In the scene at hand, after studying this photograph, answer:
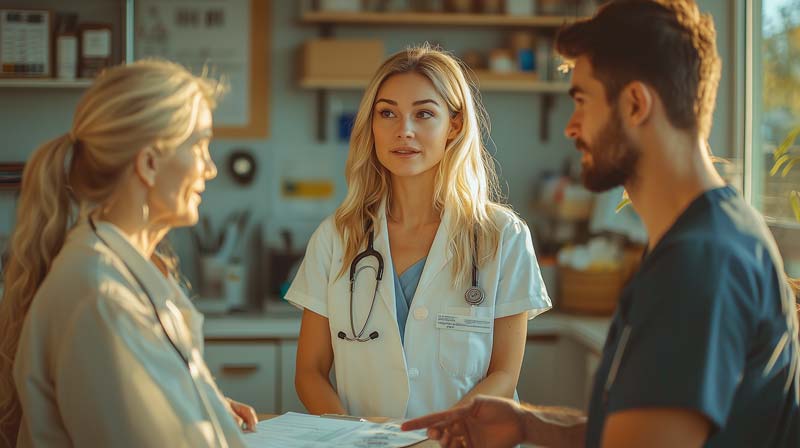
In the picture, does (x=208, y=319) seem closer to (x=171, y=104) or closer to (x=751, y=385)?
(x=171, y=104)

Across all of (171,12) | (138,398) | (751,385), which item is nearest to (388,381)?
(138,398)

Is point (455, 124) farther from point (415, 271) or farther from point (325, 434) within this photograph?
point (325, 434)

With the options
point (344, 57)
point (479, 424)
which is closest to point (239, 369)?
point (344, 57)

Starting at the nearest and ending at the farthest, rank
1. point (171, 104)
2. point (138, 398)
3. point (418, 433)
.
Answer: point (138, 398)
point (171, 104)
point (418, 433)

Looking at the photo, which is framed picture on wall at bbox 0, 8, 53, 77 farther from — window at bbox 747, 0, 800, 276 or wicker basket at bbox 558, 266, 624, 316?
window at bbox 747, 0, 800, 276

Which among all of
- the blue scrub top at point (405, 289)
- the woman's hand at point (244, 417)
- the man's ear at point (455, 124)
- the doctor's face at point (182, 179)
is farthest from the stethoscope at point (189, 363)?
the man's ear at point (455, 124)

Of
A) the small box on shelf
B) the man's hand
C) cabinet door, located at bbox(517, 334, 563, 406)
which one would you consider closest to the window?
cabinet door, located at bbox(517, 334, 563, 406)

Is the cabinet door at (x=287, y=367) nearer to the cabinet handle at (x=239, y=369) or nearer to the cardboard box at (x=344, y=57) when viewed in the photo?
the cabinet handle at (x=239, y=369)

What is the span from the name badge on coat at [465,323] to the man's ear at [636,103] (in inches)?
35.1

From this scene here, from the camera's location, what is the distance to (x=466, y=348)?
78.8 inches

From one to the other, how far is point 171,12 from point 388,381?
264cm

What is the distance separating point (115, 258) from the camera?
1.25 meters

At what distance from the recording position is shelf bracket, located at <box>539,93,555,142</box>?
417 cm

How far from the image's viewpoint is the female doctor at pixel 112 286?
3.84 feet
